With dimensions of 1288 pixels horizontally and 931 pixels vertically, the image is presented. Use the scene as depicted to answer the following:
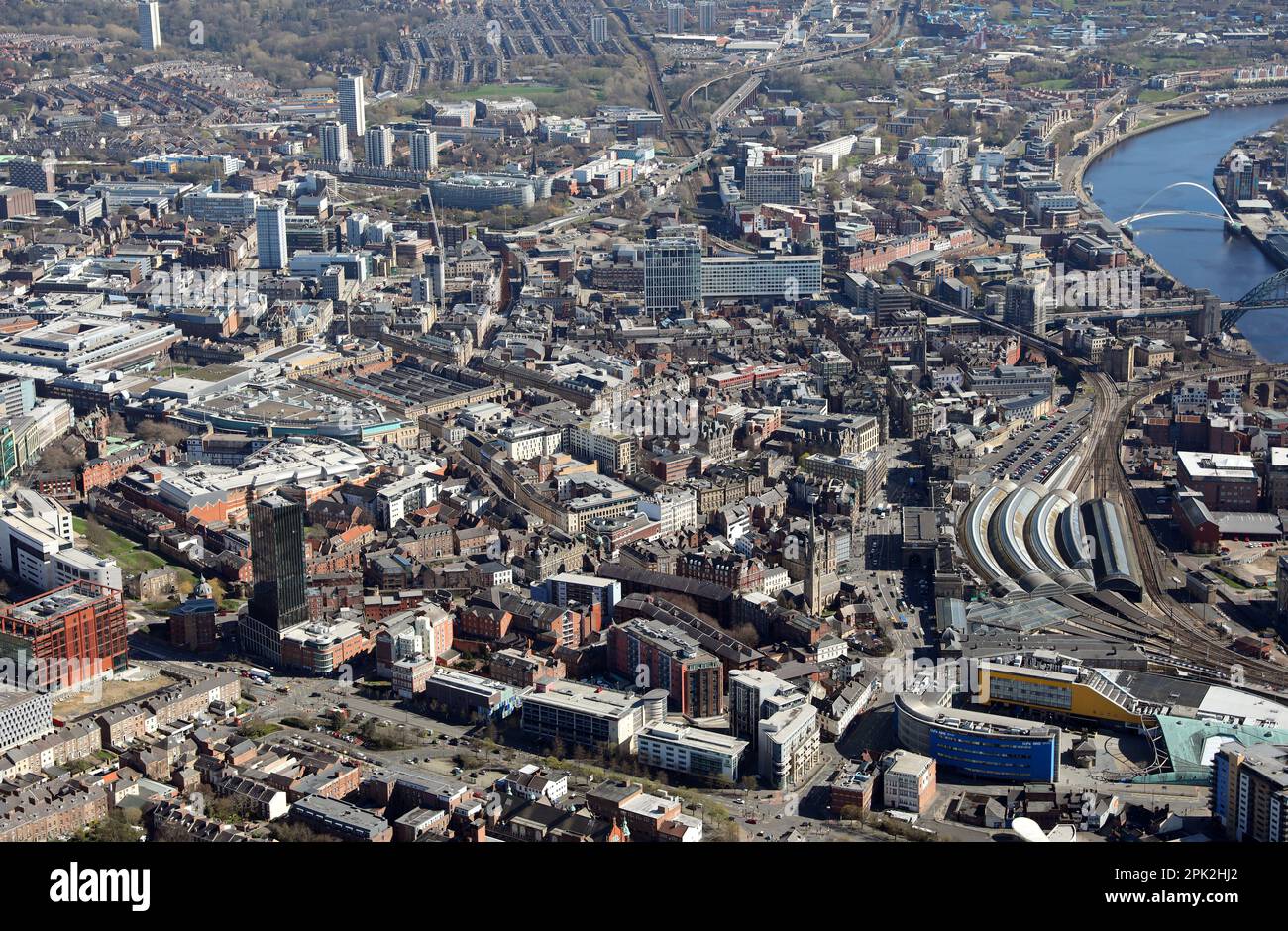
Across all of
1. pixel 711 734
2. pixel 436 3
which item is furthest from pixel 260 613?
pixel 436 3

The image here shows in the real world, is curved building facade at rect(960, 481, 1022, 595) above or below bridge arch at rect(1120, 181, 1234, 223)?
below

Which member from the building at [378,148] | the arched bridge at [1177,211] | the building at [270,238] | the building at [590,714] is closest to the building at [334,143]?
the building at [378,148]

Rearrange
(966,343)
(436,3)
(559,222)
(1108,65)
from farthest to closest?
(436,3)
(1108,65)
(559,222)
(966,343)

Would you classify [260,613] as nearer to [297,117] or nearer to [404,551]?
[404,551]

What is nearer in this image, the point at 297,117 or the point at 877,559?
the point at 877,559

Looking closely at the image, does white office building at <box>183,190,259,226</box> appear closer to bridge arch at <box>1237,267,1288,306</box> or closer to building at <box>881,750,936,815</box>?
bridge arch at <box>1237,267,1288,306</box>

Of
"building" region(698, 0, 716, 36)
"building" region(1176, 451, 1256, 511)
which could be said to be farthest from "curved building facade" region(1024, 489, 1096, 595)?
"building" region(698, 0, 716, 36)
